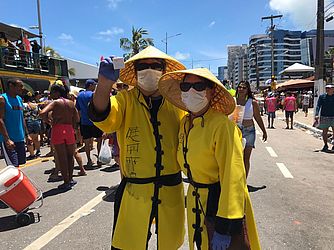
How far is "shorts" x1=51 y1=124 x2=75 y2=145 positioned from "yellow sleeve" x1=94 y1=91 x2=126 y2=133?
4081 mm

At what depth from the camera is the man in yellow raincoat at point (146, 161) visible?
2.23 meters

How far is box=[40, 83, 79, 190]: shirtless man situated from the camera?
240 inches

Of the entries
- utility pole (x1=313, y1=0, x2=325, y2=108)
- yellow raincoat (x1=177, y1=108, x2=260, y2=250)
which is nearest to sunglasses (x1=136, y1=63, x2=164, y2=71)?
yellow raincoat (x1=177, y1=108, x2=260, y2=250)

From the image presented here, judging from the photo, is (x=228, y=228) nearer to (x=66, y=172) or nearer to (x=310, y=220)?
(x=310, y=220)

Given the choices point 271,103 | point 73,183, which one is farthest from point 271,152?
point 271,103

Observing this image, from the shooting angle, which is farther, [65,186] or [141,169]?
[65,186]

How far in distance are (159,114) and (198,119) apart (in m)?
0.30

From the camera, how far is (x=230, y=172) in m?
1.95

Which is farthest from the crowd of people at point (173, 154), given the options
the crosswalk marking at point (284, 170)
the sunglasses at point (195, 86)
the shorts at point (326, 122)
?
the shorts at point (326, 122)

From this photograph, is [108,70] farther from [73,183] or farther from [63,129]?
[73,183]

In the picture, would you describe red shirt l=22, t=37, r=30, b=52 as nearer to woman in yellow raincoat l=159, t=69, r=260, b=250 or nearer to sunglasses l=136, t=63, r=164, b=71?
sunglasses l=136, t=63, r=164, b=71

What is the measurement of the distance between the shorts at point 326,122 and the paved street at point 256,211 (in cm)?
226

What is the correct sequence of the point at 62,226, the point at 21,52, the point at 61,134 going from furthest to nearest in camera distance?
the point at 21,52, the point at 61,134, the point at 62,226

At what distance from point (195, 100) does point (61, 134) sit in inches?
175
